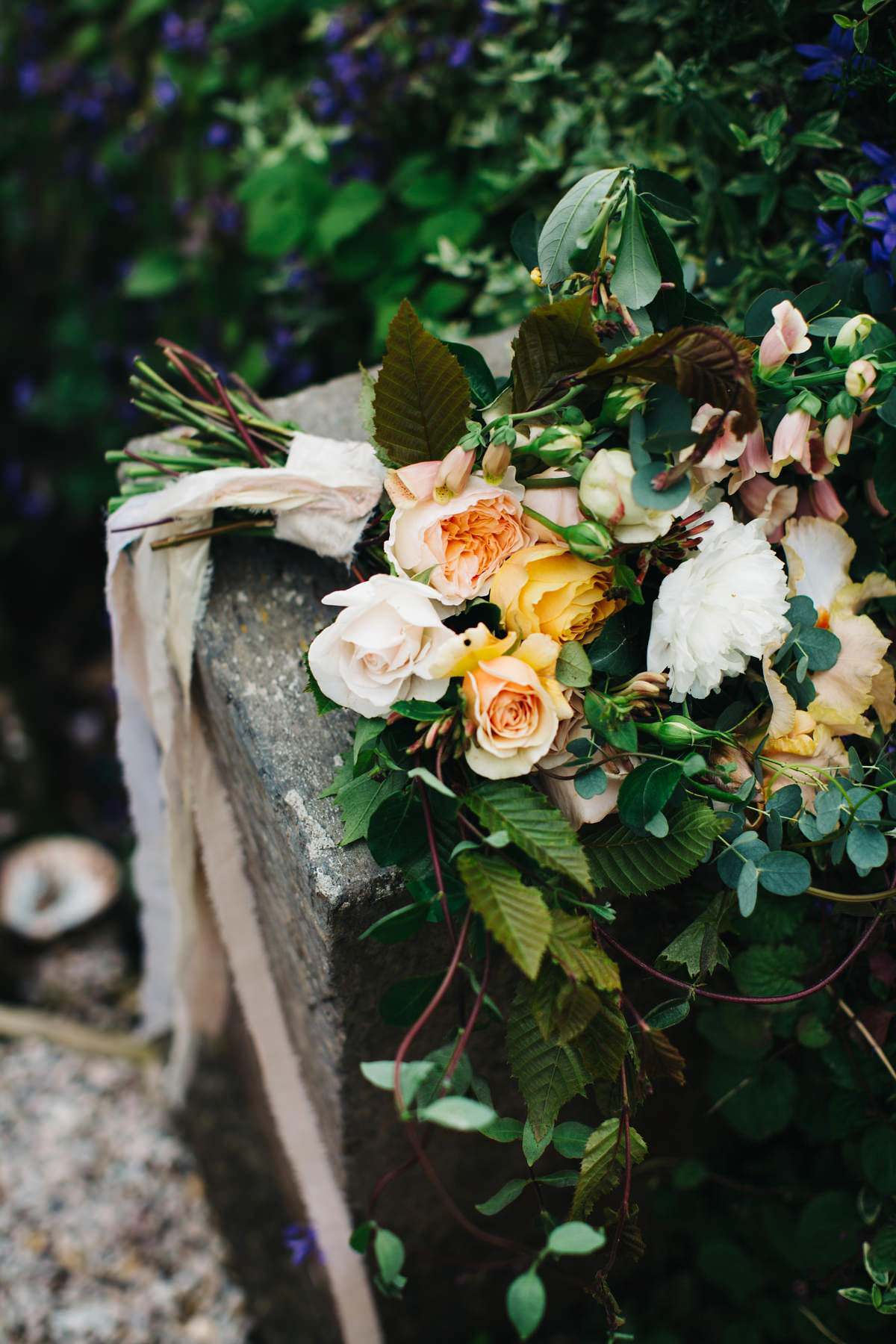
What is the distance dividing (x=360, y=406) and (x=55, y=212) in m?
2.36

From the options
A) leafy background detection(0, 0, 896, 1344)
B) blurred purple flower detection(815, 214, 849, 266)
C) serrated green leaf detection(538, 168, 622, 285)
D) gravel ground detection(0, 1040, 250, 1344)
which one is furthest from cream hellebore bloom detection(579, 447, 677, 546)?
gravel ground detection(0, 1040, 250, 1344)

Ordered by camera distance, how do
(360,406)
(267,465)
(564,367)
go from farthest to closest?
(267,465), (360,406), (564,367)

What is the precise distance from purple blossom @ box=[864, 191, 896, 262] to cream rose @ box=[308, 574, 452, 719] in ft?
2.35

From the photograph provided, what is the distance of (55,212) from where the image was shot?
2697 mm

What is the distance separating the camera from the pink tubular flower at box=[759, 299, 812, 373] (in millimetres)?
840

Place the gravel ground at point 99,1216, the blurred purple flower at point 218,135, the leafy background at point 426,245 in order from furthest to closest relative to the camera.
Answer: the blurred purple flower at point 218,135
the gravel ground at point 99,1216
the leafy background at point 426,245

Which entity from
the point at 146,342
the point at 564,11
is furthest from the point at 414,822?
the point at 146,342

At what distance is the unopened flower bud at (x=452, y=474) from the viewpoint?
2.67ft

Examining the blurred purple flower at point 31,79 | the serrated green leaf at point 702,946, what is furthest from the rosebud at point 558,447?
the blurred purple flower at point 31,79

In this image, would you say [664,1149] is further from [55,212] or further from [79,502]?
[55,212]

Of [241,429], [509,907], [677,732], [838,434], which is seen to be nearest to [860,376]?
[838,434]

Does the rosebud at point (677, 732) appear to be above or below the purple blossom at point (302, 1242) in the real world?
above

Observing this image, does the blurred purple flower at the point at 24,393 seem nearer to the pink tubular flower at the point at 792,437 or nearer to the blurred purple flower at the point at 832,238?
the blurred purple flower at the point at 832,238

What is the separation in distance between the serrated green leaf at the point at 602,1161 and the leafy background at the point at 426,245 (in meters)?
0.29
